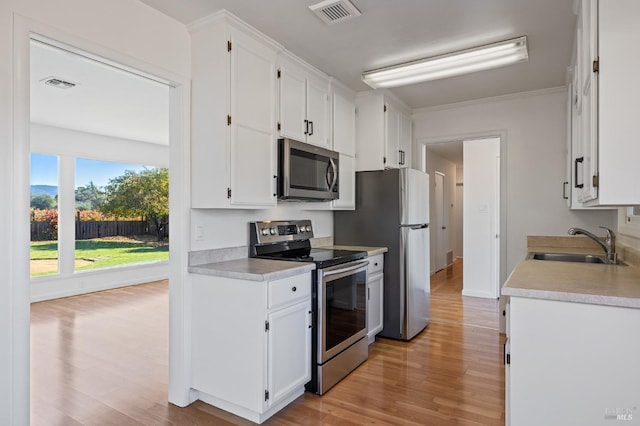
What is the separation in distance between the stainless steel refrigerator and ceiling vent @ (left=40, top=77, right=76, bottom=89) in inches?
122

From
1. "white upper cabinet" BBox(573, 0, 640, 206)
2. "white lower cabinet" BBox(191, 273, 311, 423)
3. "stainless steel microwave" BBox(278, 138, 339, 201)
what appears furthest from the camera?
"stainless steel microwave" BBox(278, 138, 339, 201)

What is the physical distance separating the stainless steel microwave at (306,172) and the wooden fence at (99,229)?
491 cm

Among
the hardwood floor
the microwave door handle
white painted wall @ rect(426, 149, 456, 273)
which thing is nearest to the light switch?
the microwave door handle

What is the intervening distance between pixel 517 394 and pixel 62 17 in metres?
2.76

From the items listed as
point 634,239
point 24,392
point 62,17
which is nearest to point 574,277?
point 634,239

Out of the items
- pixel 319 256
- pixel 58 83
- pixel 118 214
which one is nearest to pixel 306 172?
pixel 319 256

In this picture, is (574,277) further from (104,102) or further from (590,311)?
(104,102)

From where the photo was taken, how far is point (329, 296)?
2.74m

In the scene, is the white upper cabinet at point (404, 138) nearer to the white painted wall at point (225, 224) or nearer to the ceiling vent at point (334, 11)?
the white painted wall at point (225, 224)

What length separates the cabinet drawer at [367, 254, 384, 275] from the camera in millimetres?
3449

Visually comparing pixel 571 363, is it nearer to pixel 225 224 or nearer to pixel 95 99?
pixel 225 224

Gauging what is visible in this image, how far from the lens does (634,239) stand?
2346 millimetres

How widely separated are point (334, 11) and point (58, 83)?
122 inches

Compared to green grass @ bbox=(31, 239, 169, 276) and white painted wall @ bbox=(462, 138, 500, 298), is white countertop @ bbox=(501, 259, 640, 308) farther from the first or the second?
green grass @ bbox=(31, 239, 169, 276)
